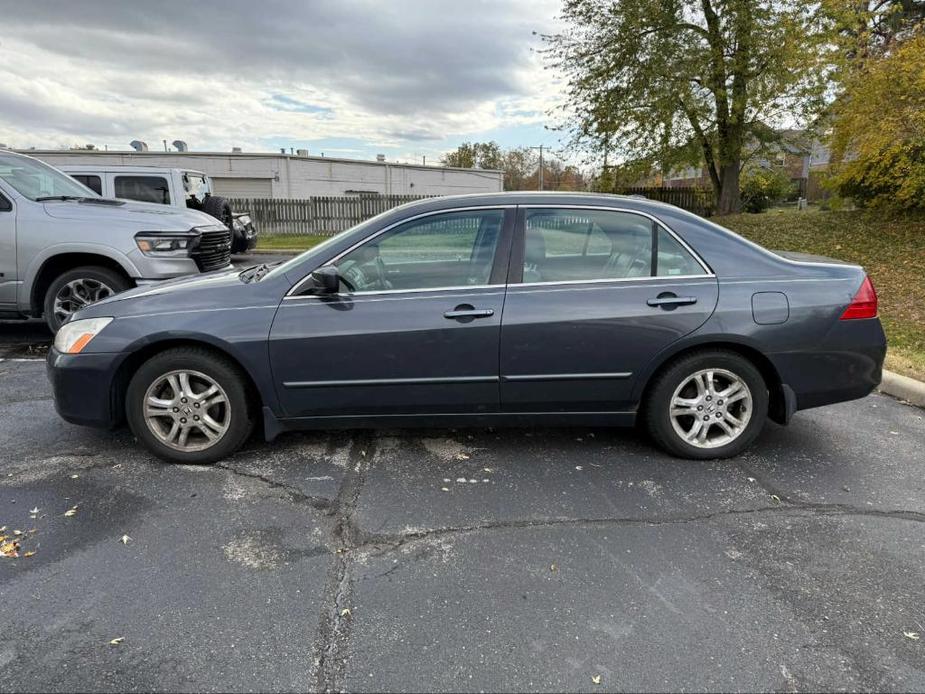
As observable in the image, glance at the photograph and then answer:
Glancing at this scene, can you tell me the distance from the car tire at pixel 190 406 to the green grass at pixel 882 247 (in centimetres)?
551

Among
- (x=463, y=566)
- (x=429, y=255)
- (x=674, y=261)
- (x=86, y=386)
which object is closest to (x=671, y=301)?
(x=674, y=261)

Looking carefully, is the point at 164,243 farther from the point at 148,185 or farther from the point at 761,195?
the point at 761,195

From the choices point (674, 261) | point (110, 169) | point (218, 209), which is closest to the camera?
point (674, 261)

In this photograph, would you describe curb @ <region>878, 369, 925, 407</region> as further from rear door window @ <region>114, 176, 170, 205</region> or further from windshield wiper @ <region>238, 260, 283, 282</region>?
rear door window @ <region>114, 176, 170, 205</region>

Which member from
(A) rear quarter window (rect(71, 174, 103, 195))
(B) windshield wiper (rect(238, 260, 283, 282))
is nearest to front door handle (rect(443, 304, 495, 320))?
(B) windshield wiper (rect(238, 260, 283, 282))

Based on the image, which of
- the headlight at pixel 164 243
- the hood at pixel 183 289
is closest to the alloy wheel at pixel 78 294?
the headlight at pixel 164 243

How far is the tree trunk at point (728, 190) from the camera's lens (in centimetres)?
1803

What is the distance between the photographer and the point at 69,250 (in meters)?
5.75

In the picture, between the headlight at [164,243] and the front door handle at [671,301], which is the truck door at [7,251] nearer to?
the headlight at [164,243]

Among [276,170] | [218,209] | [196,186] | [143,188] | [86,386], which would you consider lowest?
[86,386]

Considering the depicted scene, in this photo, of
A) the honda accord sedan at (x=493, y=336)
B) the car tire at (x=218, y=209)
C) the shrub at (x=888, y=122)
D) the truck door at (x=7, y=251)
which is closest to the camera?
the honda accord sedan at (x=493, y=336)

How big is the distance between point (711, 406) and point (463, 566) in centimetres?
187

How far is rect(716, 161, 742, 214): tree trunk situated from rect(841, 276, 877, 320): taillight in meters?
16.0

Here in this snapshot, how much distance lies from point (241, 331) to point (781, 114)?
17.1 m
